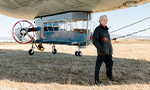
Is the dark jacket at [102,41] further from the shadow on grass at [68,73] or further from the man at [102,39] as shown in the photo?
the shadow on grass at [68,73]

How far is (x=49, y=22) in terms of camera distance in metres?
13.4

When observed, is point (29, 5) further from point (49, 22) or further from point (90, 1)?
point (90, 1)

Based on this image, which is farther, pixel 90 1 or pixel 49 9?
pixel 49 9

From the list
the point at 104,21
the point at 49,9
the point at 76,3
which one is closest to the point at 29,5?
the point at 49,9

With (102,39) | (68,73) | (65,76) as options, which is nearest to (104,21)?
(102,39)

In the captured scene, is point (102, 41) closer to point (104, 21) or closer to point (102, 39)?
point (102, 39)

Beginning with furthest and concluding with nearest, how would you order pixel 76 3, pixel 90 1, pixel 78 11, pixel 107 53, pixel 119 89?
pixel 78 11 → pixel 76 3 → pixel 90 1 → pixel 107 53 → pixel 119 89

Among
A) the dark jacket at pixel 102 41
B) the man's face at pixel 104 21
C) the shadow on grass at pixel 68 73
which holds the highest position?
the man's face at pixel 104 21

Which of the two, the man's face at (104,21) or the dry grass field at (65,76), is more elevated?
the man's face at (104,21)

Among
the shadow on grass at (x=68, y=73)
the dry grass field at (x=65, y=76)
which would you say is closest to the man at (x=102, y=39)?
the dry grass field at (x=65, y=76)

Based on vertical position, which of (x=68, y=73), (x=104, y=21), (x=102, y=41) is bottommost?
(x=68, y=73)

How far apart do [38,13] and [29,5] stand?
5.63 ft

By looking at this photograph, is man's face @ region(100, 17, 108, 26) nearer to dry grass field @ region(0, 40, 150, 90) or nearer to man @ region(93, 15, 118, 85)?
man @ region(93, 15, 118, 85)

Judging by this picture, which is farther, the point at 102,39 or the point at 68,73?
the point at 68,73
